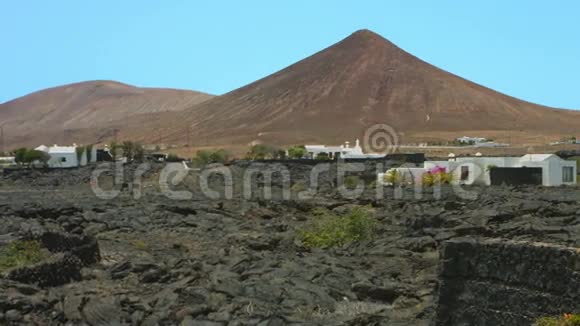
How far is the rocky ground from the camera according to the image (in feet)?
43.3

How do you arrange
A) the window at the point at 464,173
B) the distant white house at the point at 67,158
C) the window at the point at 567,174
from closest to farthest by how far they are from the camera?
the window at the point at 567,174
the window at the point at 464,173
the distant white house at the point at 67,158

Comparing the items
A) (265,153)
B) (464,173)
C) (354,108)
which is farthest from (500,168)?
(354,108)

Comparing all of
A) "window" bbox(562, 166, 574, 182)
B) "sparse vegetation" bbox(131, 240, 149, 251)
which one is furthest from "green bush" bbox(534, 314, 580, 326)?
"window" bbox(562, 166, 574, 182)

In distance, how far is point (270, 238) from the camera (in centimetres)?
2381

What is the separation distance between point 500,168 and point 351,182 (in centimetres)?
903

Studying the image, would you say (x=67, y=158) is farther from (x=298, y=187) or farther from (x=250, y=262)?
(x=250, y=262)

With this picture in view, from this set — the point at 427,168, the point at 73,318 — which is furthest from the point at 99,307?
the point at 427,168

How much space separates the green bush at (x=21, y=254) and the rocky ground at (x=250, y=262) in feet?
3.89

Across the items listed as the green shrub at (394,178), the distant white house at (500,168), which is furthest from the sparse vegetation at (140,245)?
the distant white house at (500,168)

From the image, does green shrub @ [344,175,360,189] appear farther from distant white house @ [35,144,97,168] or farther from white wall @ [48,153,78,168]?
white wall @ [48,153,78,168]

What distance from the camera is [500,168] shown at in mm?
48906

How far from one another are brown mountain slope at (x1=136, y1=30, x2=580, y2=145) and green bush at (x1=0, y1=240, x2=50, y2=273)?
113 meters

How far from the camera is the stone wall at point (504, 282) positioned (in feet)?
28.1

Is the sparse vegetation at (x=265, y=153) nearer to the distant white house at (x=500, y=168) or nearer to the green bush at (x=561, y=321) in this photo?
the distant white house at (x=500, y=168)
